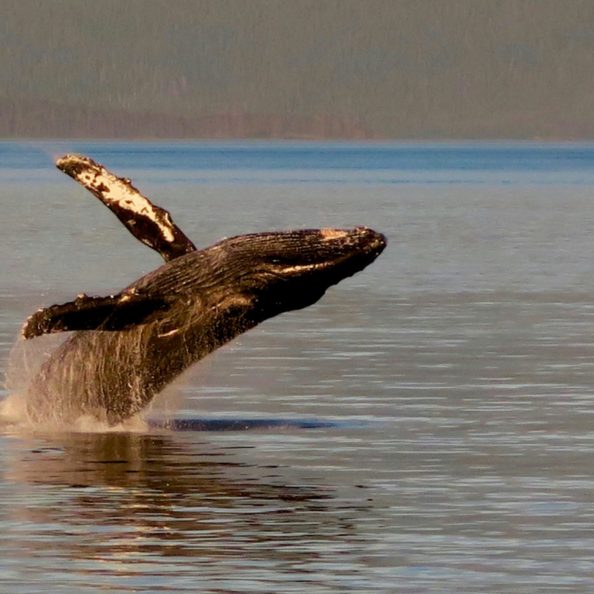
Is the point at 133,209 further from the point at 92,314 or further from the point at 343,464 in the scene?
the point at 343,464

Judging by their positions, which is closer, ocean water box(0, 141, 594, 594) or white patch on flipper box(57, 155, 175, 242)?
ocean water box(0, 141, 594, 594)

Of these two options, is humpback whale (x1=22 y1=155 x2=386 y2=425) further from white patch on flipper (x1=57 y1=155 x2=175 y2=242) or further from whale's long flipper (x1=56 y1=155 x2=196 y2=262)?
white patch on flipper (x1=57 y1=155 x2=175 y2=242)

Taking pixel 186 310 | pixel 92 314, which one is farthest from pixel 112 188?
pixel 92 314

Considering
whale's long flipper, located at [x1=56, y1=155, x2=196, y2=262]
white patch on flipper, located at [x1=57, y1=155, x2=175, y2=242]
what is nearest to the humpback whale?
whale's long flipper, located at [x1=56, y1=155, x2=196, y2=262]

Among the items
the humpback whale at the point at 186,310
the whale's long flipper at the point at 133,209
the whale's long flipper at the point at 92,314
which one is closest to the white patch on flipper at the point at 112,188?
the whale's long flipper at the point at 133,209

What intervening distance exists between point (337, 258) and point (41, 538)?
5936mm

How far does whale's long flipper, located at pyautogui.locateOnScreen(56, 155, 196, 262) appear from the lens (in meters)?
23.3

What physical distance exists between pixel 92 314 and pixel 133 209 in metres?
2.66

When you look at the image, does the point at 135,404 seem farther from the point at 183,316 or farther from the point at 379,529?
the point at 379,529

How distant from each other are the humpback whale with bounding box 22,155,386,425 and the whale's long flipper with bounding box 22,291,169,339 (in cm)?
2

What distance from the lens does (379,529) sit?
17.4 metres

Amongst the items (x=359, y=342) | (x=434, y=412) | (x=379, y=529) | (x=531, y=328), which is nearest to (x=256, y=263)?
(x=434, y=412)

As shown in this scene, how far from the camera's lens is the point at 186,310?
73.5 feet

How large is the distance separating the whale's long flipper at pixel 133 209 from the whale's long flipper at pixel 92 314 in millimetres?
1251
